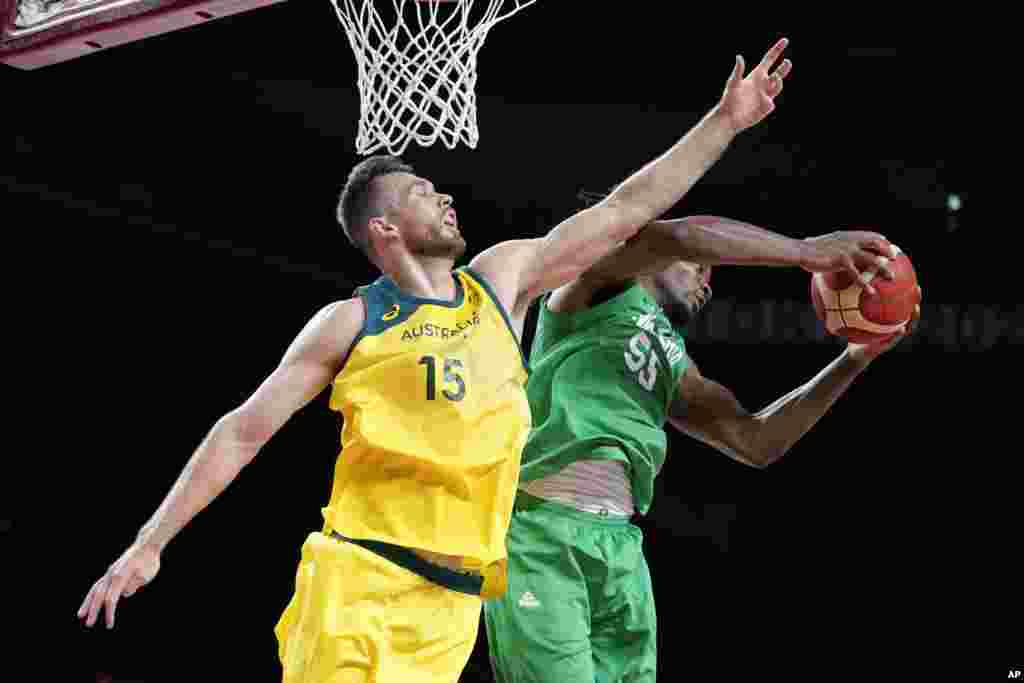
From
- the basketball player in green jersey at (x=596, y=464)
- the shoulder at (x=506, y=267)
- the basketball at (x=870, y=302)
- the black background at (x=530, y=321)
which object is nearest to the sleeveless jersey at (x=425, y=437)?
the shoulder at (x=506, y=267)

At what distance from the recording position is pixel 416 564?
3.41 meters

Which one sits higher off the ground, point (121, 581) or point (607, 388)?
point (607, 388)

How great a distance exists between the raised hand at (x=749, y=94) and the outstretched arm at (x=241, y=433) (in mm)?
1157

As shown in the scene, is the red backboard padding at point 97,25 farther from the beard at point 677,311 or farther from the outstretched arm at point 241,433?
the beard at point 677,311

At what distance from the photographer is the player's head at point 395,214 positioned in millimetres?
3725

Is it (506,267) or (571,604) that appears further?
(571,604)

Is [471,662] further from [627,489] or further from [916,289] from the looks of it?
[916,289]

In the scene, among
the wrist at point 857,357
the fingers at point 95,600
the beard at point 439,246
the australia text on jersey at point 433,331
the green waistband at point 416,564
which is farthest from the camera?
the wrist at point 857,357

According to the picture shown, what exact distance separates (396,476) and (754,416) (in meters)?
1.67

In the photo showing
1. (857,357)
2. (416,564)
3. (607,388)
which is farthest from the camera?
(857,357)

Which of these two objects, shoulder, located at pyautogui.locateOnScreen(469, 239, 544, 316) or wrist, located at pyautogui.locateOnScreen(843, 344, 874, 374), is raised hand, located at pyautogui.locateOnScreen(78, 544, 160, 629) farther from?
wrist, located at pyautogui.locateOnScreen(843, 344, 874, 374)

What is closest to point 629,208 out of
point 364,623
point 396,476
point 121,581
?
point 396,476

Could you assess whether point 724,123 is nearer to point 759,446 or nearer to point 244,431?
point 759,446

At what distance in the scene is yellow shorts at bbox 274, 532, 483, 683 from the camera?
331cm
